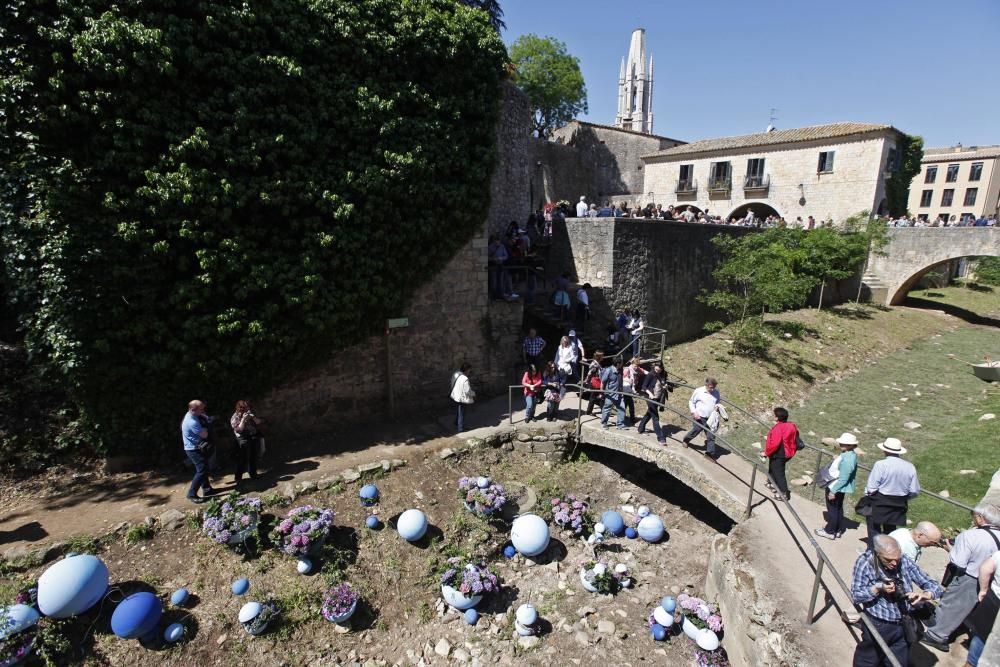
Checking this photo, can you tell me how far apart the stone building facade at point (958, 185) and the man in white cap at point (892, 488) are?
5229cm

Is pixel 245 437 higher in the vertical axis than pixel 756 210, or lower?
lower

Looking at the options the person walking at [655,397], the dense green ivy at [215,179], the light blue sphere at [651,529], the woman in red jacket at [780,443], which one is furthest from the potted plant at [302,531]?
the woman in red jacket at [780,443]

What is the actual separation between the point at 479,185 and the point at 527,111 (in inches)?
294

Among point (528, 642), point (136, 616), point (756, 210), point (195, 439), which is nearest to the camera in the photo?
point (136, 616)

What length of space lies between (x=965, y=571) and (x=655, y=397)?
509 centimetres

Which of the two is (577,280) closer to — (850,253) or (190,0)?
(190,0)

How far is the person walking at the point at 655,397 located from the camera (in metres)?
8.76

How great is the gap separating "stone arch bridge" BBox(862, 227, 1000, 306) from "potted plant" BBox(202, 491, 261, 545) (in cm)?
2932

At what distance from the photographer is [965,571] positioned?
162 inches

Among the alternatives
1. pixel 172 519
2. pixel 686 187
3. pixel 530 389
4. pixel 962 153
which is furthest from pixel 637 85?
pixel 172 519

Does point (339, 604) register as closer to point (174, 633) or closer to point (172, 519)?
point (174, 633)

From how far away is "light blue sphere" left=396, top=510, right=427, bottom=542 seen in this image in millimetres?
7402

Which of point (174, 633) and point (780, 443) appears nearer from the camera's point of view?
point (174, 633)

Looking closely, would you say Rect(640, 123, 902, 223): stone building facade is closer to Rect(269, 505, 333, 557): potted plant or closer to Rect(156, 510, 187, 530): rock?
Rect(269, 505, 333, 557): potted plant
